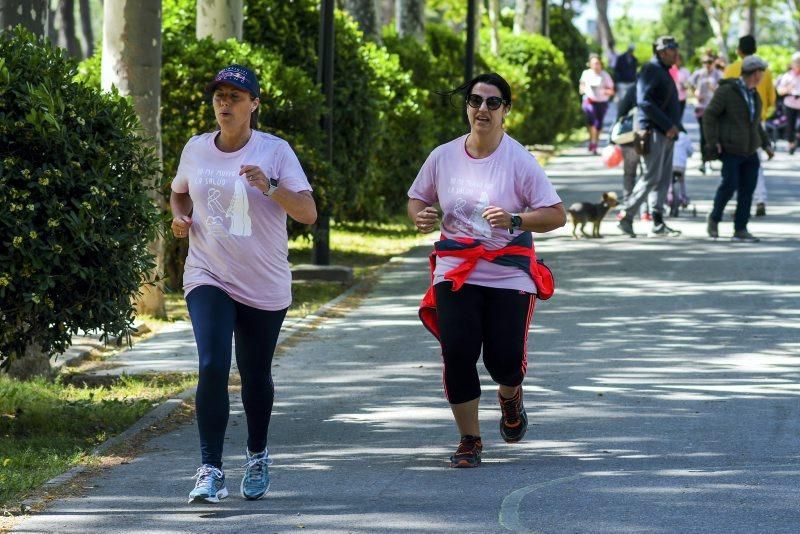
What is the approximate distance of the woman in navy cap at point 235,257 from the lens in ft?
22.5

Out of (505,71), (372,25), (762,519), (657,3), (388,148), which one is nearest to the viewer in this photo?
(762,519)

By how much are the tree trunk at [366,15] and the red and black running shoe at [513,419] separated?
46.1ft

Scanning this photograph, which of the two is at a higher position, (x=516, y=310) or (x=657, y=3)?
(x=657, y=3)

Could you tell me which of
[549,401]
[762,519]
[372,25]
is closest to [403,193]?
[372,25]

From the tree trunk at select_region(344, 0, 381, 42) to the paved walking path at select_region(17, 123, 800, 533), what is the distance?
7829 millimetres

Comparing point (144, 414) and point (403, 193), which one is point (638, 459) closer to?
point (144, 414)

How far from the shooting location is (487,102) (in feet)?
24.5

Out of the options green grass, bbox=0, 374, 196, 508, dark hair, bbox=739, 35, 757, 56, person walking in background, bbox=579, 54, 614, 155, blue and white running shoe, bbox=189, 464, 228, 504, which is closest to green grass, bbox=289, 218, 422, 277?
dark hair, bbox=739, 35, 757, 56

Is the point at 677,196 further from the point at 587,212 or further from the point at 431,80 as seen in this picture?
the point at 431,80

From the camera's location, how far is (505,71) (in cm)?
3412

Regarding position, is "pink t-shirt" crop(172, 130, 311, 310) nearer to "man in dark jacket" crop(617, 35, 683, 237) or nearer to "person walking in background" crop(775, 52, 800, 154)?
"man in dark jacket" crop(617, 35, 683, 237)

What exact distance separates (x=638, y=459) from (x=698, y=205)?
1489 cm

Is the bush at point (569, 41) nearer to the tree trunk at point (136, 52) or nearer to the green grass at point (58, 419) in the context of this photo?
the tree trunk at point (136, 52)

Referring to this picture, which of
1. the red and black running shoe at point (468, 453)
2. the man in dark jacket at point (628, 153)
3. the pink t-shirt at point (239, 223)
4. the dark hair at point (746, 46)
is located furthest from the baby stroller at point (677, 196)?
the pink t-shirt at point (239, 223)
